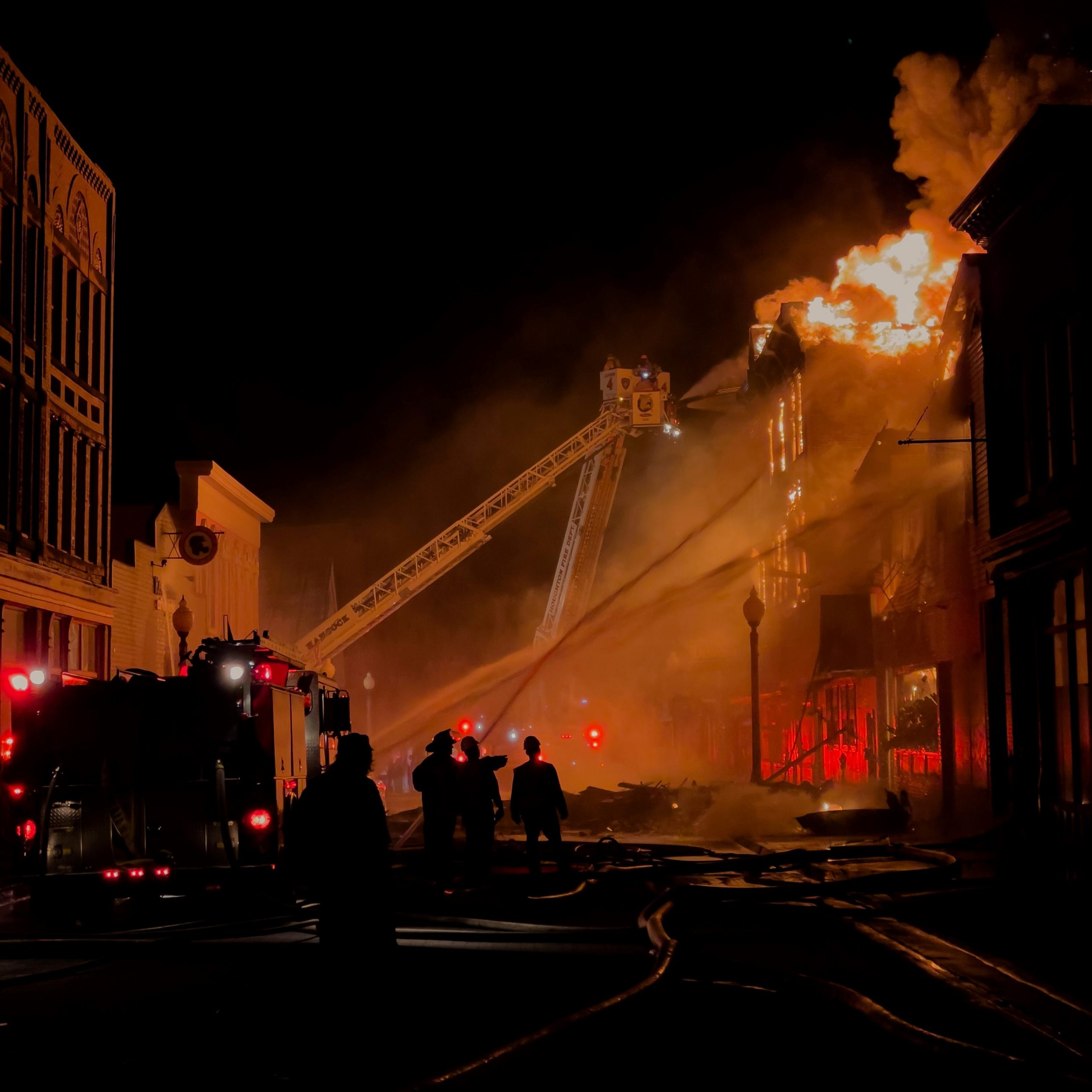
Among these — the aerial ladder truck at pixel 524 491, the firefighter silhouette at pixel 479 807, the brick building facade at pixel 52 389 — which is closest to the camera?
the firefighter silhouette at pixel 479 807

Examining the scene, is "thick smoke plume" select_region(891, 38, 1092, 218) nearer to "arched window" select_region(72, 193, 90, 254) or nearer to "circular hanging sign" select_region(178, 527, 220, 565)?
"arched window" select_region(72, 193, 90, 254)

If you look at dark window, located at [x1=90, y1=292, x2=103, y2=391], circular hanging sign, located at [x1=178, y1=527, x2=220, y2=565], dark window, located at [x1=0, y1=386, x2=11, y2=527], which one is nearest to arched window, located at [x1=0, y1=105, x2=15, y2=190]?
dark window, located at [x1=0, y1=386, x2=11, y2=527]

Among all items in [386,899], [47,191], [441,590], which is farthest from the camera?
[441,590]

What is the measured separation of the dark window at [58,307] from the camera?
90.9 feet

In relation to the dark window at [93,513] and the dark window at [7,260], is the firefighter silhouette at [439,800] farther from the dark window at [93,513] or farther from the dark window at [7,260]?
the dark window at [93,513]

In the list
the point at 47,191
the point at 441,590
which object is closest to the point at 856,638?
the point at 47,191

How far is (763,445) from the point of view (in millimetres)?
47438

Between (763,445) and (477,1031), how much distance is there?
4183cm

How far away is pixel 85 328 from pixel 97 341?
92 centimetres

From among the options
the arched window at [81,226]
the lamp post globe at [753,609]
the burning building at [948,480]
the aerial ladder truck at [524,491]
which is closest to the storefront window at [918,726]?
the burning building at [948,480]

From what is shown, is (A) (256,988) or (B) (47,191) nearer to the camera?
(A) (256,988)

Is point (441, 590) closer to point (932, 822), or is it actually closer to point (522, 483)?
point (522, 483)

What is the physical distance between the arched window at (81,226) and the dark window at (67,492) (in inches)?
166

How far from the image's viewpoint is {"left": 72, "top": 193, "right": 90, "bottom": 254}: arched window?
2895 cm
